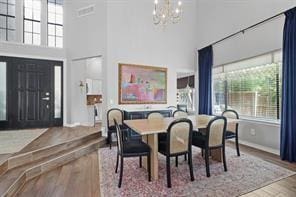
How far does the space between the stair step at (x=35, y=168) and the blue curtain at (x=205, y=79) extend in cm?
364

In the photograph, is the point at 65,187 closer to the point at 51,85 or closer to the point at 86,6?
the point at 51,85

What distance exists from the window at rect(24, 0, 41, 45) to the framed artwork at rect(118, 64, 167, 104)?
273 cm

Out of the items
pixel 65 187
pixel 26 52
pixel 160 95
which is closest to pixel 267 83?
pixel 160 95

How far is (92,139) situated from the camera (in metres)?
4.88

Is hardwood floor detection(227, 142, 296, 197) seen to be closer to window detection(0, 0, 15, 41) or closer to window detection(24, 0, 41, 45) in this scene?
window detection(24, 0, 41, 45)

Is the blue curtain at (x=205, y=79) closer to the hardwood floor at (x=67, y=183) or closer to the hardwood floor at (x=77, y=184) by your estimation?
the hardwood floor at (x=77, y=184)

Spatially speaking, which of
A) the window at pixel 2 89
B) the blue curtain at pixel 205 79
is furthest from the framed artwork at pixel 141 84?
the window at pixel 2 89

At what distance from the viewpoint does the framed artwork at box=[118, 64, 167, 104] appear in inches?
217

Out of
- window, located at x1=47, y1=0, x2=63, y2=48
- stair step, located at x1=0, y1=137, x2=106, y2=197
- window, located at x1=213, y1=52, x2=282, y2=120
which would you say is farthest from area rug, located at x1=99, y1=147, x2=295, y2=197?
window, located at x1=47, y1=0, x2=63, y2=48

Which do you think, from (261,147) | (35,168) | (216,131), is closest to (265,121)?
(261,147)

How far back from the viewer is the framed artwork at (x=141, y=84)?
5516 mm

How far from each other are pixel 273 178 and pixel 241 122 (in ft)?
7.40

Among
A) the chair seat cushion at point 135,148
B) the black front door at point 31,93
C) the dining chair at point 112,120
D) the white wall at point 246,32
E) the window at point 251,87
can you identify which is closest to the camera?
the chair seat cushion at point 135,148

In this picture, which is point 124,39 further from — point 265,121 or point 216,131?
point 265,121
